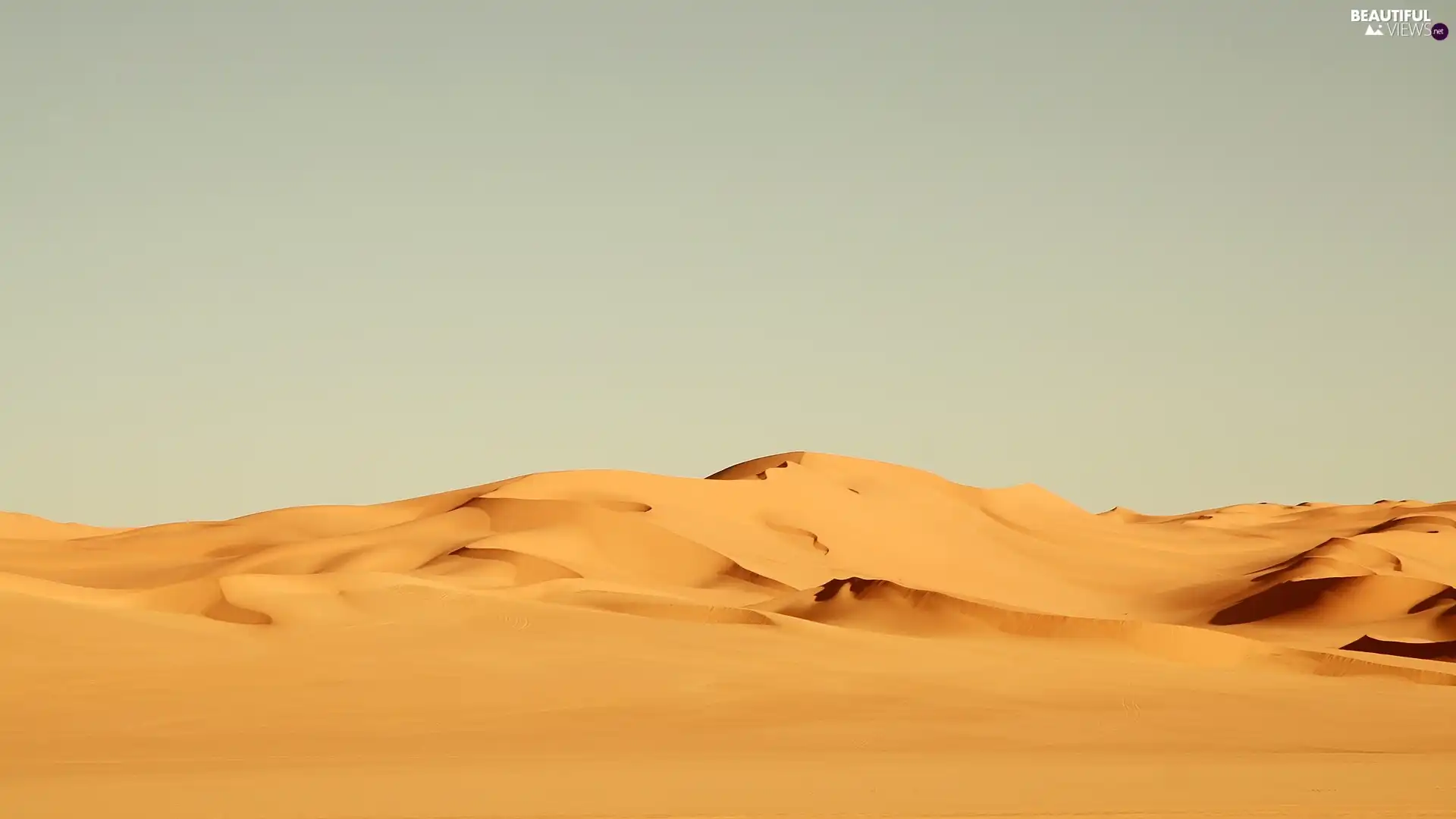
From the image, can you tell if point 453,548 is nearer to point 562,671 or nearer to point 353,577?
point 353,577

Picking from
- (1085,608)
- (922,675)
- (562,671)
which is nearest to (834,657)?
(922,675)

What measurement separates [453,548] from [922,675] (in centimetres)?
3183

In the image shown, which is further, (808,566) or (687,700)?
(808,566)

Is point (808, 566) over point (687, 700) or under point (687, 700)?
over

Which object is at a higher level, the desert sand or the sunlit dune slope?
the sunlit dune slope

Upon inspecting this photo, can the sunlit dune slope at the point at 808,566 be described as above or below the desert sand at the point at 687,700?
above

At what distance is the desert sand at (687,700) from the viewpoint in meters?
15.6

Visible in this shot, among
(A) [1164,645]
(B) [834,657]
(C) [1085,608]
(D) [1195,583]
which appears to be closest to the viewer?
(B) [834,657]

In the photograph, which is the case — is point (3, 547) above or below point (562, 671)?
above

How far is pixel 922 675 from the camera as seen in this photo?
26672 mm

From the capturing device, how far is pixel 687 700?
2380cm

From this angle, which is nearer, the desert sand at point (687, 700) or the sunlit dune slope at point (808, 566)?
the desert sand at point (687, 700)

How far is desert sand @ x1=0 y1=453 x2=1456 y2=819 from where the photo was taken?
51.0ft

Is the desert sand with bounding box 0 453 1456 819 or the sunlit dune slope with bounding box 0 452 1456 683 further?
the sunlit dune slope with bounding box 0 452 1456 683
